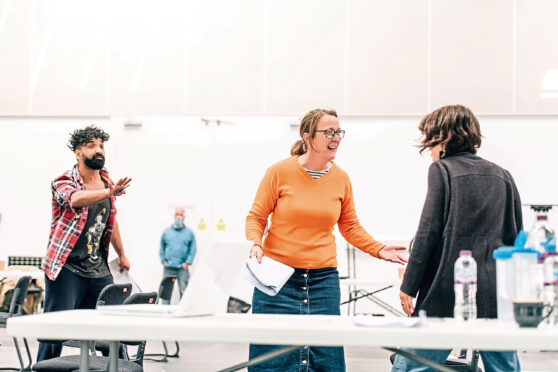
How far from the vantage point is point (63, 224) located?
3361mm

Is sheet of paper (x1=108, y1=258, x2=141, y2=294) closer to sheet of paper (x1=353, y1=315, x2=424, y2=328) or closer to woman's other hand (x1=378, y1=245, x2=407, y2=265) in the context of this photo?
woman's other hand (x1=378, y1=245, x2=407, y2=265)

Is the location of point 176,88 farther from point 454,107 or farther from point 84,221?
point 454,107

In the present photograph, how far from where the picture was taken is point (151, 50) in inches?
335

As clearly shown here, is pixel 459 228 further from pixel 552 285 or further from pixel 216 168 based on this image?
pixel 216 168

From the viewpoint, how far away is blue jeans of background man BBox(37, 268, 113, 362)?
10.7ft

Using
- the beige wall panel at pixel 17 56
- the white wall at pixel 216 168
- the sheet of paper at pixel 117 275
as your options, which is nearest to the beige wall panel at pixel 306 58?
the white wall at pixel 216 168

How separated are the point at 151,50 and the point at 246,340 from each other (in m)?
7.34

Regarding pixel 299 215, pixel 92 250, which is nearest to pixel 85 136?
pixel 92 250

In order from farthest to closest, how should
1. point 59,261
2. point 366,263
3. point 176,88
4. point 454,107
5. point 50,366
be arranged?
point 176,88 → point 366,263 → point 59,261 → point 50,366 → point 454,107

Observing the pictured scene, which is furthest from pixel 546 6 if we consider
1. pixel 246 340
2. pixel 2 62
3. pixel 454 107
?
pixel 246 340

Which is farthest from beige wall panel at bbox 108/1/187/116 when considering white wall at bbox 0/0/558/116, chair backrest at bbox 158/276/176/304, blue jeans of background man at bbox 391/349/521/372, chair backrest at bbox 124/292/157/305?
blue jeans of background man at bbox 391/349/521/372

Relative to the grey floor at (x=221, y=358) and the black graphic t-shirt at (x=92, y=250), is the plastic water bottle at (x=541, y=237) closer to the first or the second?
the black graphic t-shirt at (x=92, y=250)

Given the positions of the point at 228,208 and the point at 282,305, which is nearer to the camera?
the point at 282,305

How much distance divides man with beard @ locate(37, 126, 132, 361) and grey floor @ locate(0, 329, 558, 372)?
1756 millimetres
